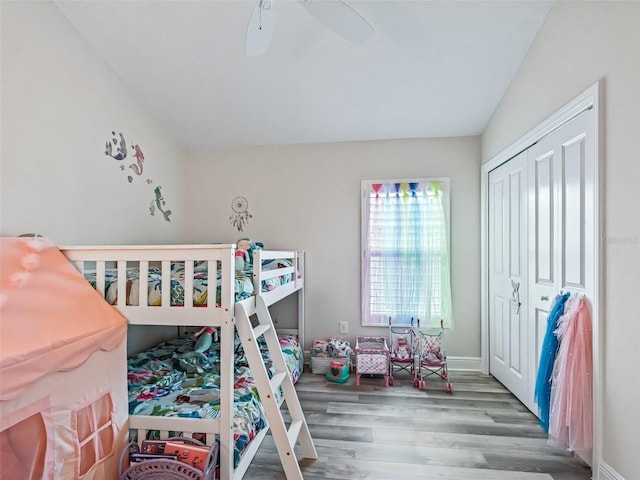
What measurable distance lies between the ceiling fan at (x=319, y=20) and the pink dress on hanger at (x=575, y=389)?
183 cm

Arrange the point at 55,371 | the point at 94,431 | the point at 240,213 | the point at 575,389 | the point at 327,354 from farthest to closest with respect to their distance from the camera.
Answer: the point at 240,213 → the point at 327,354 → the point at 575,389 → the point at 94,431 → the point at 55,371

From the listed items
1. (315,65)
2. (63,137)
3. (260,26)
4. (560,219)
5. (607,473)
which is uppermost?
(315,65)

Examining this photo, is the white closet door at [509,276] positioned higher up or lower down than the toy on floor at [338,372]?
higher up

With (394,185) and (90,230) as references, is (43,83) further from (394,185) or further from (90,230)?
(394,185)

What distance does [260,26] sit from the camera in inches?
62.1

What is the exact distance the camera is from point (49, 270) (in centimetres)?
150

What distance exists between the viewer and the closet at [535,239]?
1832mm

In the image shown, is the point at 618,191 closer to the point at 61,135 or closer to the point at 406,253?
the point at 406,253

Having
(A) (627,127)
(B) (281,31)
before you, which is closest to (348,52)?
(B) (281,31)

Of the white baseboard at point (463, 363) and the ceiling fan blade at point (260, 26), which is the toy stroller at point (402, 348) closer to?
the white baseboard at point (463, 363)

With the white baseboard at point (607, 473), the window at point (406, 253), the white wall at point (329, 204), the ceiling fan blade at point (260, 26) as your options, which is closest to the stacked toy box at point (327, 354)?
the white wall at point (329, 204)

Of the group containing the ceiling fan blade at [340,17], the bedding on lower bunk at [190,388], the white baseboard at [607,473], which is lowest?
the white baseboard at [607,473]

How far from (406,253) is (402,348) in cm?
89

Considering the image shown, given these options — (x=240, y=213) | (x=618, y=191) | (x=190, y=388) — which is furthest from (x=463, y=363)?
(x=240, y=213)
